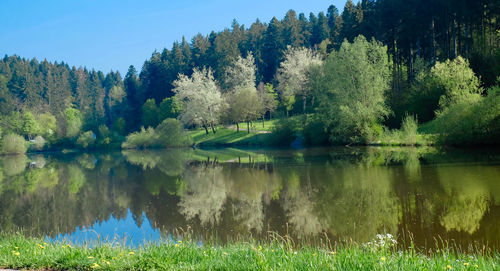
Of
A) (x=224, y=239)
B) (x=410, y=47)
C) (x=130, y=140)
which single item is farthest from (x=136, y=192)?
(x=130, y=140)

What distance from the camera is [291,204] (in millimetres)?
16500

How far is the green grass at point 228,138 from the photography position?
2413 inches

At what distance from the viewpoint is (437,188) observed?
16781 millimetres

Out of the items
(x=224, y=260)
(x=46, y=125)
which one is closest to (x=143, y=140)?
(x=46, y=125)

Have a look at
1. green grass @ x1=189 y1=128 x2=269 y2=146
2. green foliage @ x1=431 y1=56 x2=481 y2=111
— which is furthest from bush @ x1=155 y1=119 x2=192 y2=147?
green foliage @ x1=431 y1=56 x2=481 y2=111

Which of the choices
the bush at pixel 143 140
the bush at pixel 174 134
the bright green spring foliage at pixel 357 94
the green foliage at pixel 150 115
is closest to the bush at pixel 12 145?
the bush at pixel 143 140

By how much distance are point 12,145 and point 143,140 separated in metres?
33.0

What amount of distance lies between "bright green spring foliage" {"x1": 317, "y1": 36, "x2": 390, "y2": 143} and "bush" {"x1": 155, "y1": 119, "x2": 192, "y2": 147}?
34.0 metres

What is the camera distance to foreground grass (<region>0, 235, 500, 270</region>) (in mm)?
5852

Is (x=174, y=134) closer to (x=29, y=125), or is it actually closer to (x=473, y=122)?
(x=473, y=122)

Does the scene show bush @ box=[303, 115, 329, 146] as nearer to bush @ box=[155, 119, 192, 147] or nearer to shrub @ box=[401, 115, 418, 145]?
shrub @ box=[401, 115, 418, 145]

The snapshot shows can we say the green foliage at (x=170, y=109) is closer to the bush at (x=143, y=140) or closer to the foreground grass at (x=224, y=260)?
the bush at (x=143, y=140)

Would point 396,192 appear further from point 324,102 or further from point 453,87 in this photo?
point 324,102

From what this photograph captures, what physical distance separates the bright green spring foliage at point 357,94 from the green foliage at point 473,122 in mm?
9836
